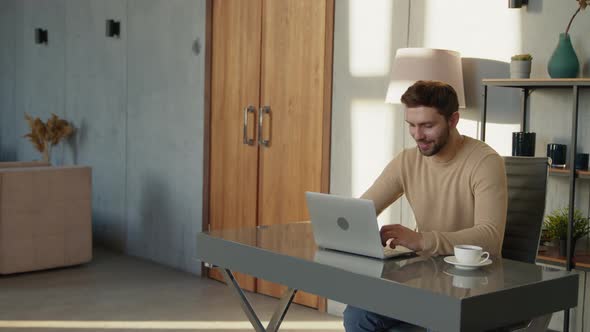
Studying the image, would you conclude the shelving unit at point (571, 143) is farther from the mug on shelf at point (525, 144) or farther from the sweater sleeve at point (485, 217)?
the sweater sleeve at point (485, 217)

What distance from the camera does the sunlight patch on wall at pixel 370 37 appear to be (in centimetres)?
439

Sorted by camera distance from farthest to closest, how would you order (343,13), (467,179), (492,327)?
1. (343,13)
2. (467,179)
3. (492,327)

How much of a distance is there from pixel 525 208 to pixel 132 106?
4351 mm

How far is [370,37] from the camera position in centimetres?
447

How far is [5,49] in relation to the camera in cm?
879

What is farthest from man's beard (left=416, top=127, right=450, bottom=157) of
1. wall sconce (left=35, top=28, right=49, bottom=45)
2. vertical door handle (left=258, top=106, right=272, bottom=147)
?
wall sconce (left=35, top=28, right=49, bottom=45)

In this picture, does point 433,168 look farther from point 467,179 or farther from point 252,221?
point 252,221

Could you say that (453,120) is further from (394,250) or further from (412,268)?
(412,268)

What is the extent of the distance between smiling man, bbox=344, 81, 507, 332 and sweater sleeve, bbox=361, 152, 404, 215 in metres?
0.02

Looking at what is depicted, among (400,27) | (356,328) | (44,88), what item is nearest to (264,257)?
(356,328)

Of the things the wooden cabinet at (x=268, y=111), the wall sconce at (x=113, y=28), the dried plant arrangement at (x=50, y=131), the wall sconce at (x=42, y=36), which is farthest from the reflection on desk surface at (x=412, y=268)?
the wall sconce at (x=42, y=36)

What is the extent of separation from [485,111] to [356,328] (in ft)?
5.03

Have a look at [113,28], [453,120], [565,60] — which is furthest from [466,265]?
[113,28]

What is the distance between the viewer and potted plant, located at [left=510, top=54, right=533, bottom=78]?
11.8ft
